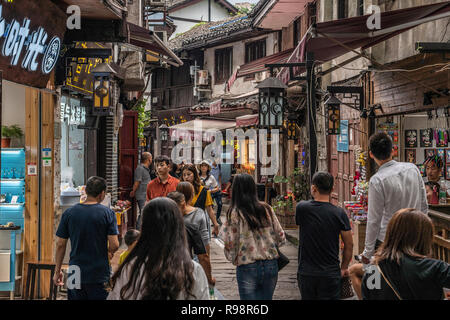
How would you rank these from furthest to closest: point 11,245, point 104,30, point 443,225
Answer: point 104,30 < point 11,245 < point 443,225

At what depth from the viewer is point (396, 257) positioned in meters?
3.96

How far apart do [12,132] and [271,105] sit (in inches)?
168

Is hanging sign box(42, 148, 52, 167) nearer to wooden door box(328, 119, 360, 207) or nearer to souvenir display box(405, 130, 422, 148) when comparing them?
wooden door box(328, 119, 360, 207)

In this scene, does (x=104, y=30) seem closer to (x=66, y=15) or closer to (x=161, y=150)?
(x=66, y=15)

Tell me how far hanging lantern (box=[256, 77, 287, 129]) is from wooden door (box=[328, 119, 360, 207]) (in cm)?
446

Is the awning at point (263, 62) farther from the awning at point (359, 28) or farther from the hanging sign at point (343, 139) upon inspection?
the hanging sign at point (343, 139)

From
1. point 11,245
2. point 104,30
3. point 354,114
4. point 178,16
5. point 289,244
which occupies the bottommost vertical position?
point 289,244

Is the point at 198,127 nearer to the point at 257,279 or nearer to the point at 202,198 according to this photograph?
the point at 202,198

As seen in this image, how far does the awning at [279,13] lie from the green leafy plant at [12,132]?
1211 cm

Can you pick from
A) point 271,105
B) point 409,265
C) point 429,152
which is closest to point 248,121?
point 429,152

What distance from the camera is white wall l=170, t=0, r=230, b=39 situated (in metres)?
36.4

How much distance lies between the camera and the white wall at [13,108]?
8734 millimetres

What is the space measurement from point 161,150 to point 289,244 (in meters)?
22.3
